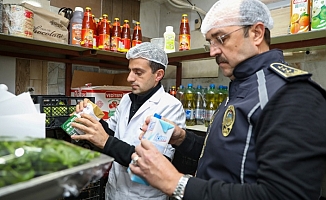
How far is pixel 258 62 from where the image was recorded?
2.69 ft

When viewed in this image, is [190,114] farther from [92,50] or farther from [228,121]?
[228,121]

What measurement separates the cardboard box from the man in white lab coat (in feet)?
1.19

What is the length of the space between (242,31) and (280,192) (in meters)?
0.53

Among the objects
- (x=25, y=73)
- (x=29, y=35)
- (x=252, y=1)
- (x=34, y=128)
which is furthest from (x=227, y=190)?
(x=25, y=73)

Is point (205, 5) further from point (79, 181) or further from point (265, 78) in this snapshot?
point (79, 181)

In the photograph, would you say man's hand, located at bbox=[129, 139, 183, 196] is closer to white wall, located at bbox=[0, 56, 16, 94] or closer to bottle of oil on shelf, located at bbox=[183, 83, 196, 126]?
bottle of oil on shelf, located at bbox=[183, 83, 196, 126]

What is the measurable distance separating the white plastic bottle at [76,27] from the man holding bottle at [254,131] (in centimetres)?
116

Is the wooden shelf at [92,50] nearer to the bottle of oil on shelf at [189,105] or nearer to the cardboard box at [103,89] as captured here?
the cardboard box at [103,89]

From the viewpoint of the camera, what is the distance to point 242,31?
87cm

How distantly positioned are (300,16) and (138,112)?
3.54 ft

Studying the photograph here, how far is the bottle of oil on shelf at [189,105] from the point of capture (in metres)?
2.08

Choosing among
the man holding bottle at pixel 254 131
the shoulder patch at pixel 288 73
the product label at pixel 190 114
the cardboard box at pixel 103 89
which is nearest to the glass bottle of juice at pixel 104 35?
the cardboard box at pixel 103 89

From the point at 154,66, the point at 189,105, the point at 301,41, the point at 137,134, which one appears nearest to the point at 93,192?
the point at 137,134

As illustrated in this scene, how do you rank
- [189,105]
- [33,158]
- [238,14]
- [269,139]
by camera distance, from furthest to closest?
[189,105]
[238,14]
[269,139]
[33,158]
